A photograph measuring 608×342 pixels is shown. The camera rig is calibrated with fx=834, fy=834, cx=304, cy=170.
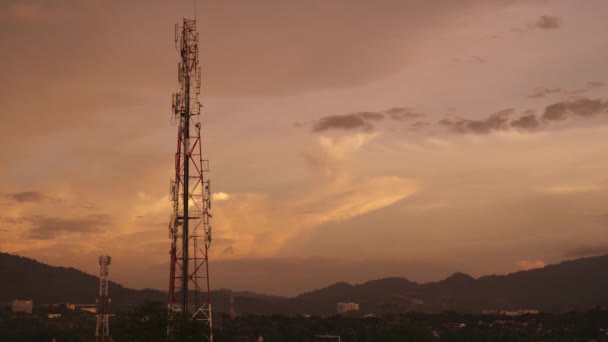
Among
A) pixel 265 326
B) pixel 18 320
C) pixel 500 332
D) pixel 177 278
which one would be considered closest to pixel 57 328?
pixel 18 320

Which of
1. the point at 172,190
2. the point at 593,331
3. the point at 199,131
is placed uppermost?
the point at 199,131

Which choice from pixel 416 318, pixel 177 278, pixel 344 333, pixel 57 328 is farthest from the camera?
pixel 416 318

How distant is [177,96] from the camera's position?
4888cm

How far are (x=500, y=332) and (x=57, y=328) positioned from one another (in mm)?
60867

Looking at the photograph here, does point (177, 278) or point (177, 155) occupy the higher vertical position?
point (177, 155)

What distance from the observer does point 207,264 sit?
46656 mm

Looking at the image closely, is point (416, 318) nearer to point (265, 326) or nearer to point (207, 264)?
point (265, 326)

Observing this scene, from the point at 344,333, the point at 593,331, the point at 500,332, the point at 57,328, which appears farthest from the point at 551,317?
the point at 57,328

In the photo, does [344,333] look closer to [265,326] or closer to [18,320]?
[265,326]

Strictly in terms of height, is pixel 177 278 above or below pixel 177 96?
below

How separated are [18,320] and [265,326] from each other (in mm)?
37647

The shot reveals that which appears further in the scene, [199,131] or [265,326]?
[265,326]

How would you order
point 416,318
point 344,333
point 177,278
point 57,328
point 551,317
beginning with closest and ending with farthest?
point 177,278, point 57,328, point 344,333, point 551,317, point 416,318

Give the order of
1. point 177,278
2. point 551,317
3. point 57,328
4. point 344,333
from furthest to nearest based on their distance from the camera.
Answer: point 551,317, point 344,333, point 57,328, point 177,278
